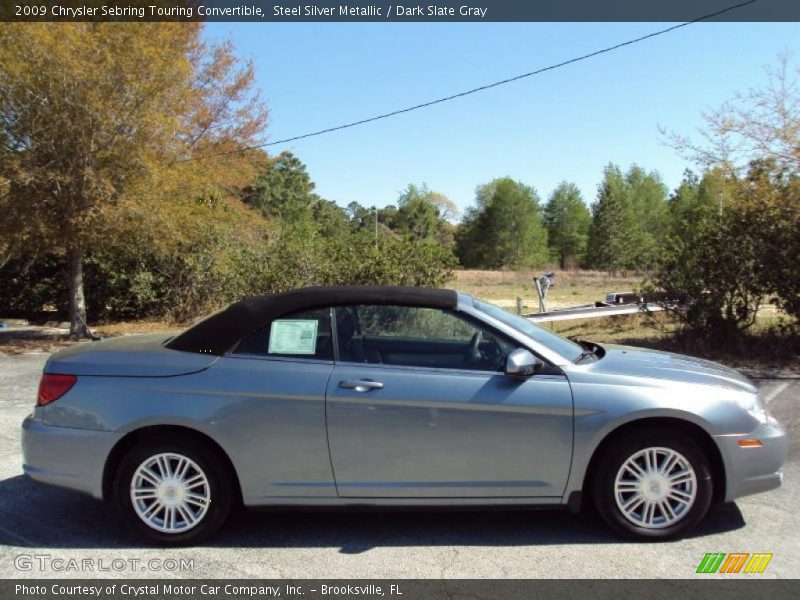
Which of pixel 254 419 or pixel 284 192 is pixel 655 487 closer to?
pixel 254 419

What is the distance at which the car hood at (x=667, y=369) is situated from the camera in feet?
13.1

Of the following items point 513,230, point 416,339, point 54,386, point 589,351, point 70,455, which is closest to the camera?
point 70,455

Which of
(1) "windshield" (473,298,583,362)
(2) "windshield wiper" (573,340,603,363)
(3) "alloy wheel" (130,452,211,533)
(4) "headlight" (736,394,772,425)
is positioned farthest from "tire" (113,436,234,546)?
(4) "headlight" (736,394,772,425)

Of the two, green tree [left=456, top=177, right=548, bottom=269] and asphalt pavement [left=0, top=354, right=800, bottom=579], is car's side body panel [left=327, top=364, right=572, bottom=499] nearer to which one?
asphalt pavement [left=0, top=354, right=800, bottom=579]

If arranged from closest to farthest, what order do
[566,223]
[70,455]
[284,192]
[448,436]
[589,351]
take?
[448,436], [70,455], [589,351], [284,192], [566,223]

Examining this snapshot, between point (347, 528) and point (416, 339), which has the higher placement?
point (416, 339)

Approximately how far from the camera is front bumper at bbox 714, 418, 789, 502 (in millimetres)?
3857

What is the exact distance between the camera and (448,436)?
3807mm

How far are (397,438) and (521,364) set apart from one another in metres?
0.84

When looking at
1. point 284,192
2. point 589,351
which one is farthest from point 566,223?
point 589,351

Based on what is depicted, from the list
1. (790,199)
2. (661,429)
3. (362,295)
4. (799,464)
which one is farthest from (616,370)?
(790,199)

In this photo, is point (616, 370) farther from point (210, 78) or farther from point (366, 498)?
point (210, 78)

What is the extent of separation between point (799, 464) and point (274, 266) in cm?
1103

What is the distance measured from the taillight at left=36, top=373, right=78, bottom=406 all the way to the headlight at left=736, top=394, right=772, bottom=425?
4.08m
